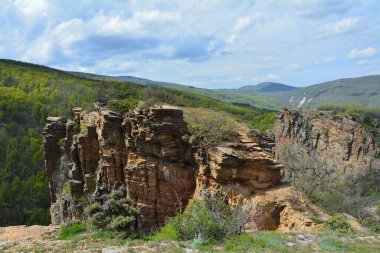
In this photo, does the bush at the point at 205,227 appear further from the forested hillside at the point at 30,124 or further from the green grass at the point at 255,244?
the forested hillside at the point at 30,124

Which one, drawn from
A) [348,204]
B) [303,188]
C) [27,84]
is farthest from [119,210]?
[27,84]

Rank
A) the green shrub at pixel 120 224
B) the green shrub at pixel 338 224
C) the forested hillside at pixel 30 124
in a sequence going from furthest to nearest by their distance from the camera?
1. the forested hillside at pixel 30 124
2. the green shrub at pixel 338 224
3. the green shrub at pixel 120 224

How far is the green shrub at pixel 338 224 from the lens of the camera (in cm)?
1498

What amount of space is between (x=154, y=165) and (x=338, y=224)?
39.4 ft

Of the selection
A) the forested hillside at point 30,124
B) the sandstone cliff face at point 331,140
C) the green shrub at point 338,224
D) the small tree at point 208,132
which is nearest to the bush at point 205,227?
Answer: the green shrub at point 338,224

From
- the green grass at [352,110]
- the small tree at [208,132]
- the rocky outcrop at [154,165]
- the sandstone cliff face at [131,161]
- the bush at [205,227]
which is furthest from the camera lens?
the green grass at [352,110]

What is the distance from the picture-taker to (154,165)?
23.8 m

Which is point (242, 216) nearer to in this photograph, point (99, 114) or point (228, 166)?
point (228, 166)

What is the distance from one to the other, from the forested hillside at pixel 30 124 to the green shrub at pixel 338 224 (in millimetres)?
15632

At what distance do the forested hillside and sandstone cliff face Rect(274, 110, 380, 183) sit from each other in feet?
29.1

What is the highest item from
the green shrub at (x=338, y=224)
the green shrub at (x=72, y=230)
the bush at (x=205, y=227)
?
the bush at (x=205, y=227)

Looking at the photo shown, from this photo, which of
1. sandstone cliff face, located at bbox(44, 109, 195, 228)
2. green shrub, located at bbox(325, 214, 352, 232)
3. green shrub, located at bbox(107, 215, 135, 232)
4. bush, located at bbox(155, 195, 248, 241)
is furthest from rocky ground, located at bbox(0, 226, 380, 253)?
sandstone cliff face, located at bbox(44, 109, 195, 228)

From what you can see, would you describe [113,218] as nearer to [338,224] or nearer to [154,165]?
[154,165]

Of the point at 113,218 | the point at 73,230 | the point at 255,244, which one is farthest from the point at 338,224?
the point at 73,230
